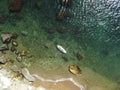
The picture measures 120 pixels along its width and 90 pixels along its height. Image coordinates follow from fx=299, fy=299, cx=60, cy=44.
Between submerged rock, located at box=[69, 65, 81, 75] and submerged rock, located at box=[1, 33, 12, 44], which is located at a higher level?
submerged rock, located at box=[1, 33, 12, 44]

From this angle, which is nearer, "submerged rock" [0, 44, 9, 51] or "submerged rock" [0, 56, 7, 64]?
"submerged rock" [0, 56, 7, 64]

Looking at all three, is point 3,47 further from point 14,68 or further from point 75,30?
point 75,30

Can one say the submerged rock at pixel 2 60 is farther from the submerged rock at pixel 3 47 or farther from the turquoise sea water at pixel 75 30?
the turquoise sea water at pixel 75 30

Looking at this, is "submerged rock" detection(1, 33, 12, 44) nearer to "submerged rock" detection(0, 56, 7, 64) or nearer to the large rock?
"submerged rock" detection(0, 56, 7, 64)

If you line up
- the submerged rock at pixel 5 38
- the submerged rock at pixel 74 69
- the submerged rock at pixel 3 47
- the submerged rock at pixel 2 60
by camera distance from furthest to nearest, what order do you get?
the submerged rock at pixel 74 69, the submerged rock at pixel 5 38, the submerged rock at pixel 3 47, the submerged rock at pixel 2 60

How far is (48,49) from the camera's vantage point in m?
9.83

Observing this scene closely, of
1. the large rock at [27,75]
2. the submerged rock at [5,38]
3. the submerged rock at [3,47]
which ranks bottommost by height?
the large rock at [27,75]

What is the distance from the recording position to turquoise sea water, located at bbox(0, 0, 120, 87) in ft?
32.2

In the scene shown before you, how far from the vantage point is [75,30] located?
10.5 metres

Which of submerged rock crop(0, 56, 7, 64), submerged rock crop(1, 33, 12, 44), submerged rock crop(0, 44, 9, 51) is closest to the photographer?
submerged rock crop(0, 56, 7, 64)

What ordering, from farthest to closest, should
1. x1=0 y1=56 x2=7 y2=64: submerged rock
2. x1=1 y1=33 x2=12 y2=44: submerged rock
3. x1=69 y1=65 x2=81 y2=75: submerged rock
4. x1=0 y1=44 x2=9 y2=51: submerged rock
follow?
x1=69 y1=65 x2=81 y2=75: submerged rock → x1=1 y1=33 x2=12 y2=44: submerged rock → x1=0 y1=44 x2=9 y2=51: submerged rock → x1=0 y1=56 x2=7 y2=64: submerged rock

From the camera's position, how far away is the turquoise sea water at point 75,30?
982 cm

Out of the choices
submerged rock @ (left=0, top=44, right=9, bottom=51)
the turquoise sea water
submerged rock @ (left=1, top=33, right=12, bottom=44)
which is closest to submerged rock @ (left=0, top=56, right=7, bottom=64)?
submerged rock @ (left=0, top=44, right=9, bottom=51)

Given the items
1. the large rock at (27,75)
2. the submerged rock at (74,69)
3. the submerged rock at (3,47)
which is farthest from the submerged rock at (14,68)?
the submerged rock at (74,69)
